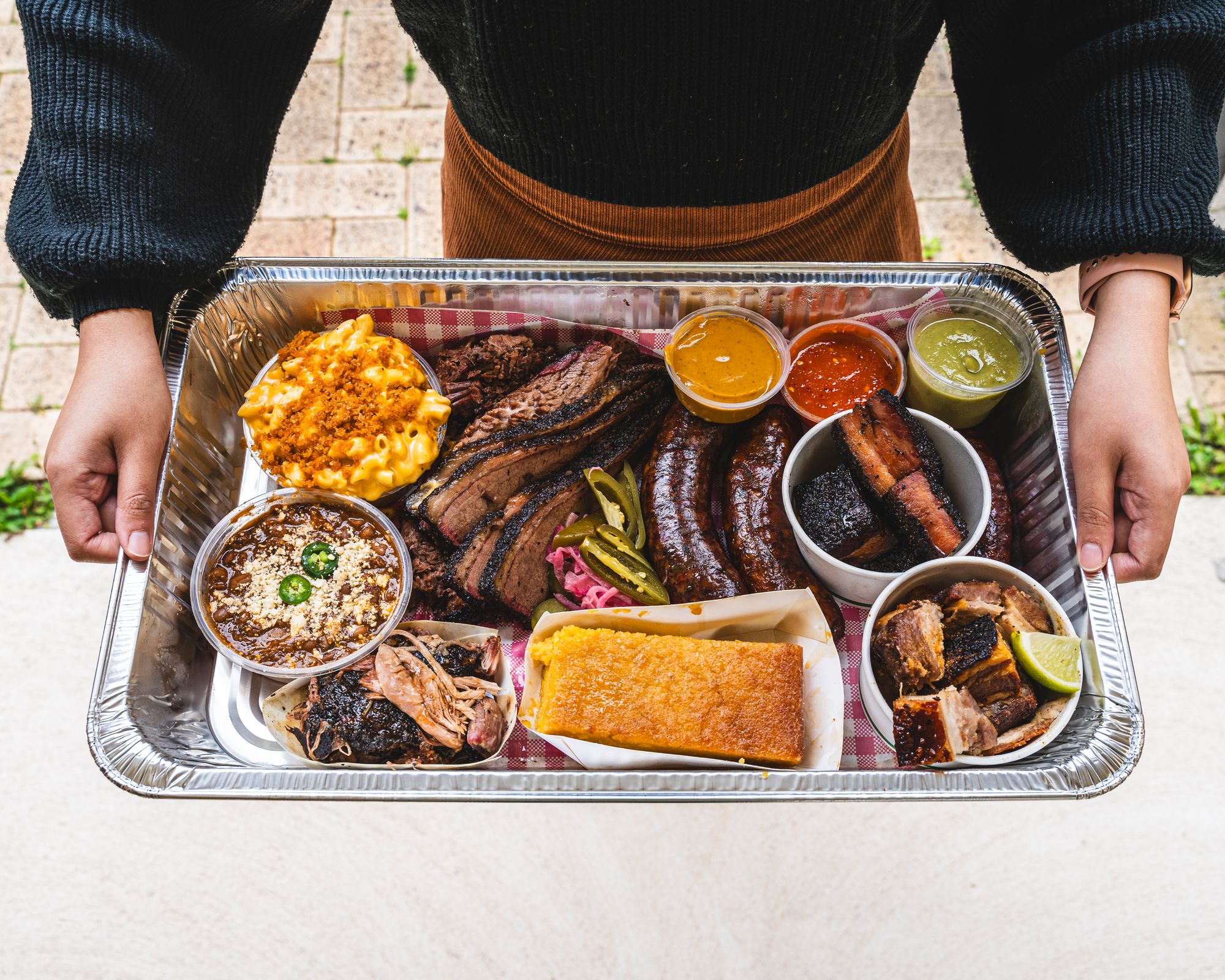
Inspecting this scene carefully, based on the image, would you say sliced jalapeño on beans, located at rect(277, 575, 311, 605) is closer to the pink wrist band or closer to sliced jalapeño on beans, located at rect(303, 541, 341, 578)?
sliced jalapeño on beans, located at rect(303, 541, 341, 578)

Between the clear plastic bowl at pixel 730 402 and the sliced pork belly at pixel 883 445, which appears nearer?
the sliced pork belly at pixel 883 445

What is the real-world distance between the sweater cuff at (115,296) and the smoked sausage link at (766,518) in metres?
1.84

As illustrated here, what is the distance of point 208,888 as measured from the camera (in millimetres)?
3695

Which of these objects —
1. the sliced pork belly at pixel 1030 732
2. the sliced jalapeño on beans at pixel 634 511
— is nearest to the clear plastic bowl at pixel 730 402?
the sliced jalapeño on beans at pixel 634 511

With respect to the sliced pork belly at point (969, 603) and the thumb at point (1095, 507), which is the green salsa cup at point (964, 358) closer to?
the thumb at point (1095, 507)

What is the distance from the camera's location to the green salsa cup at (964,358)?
111 inches

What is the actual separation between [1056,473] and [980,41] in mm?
1302

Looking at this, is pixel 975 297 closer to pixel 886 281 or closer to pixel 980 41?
pixel 886 281

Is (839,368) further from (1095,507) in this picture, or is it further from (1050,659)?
(1050,659)

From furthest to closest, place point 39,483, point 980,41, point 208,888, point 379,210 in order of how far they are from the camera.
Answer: point 379,210 → point 39,483 → point 208,888 → point 980,41

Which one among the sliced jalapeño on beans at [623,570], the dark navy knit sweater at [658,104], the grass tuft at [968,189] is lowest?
the sliced jalapeño on beans at [623,570]

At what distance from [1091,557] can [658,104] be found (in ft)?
5.72

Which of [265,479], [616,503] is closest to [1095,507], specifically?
[616,503]

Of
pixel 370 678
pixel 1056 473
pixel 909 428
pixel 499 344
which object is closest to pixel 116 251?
pixel 499 344
